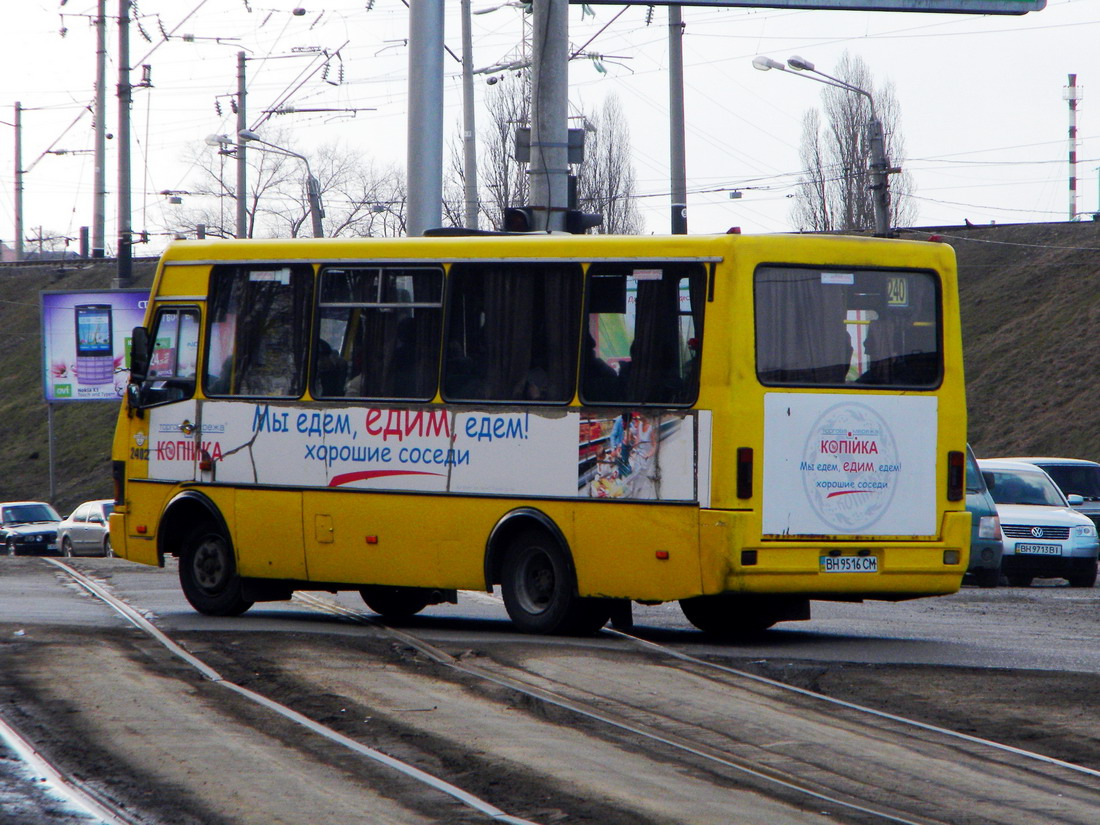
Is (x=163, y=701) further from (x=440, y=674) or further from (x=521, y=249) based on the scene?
(x=521, y=249)

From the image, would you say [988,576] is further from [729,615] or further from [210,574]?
[210,574]

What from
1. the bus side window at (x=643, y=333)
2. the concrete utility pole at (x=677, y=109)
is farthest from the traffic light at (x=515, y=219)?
the concrete utility pole at (x=677, y=109)

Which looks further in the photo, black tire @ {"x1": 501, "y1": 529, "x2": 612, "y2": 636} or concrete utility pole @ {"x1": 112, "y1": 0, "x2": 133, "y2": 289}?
concrete utility pole @ {"x1": 112, "y1": 0, "x2": 133, "y2": 289}

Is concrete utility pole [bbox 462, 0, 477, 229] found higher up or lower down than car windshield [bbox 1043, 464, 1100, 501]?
higher up

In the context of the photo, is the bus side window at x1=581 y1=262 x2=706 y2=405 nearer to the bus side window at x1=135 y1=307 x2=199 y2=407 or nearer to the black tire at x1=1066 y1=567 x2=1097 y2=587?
the bus side window at x1=135 y1=307 x2=199 y2=407

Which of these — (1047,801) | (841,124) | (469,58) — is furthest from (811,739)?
(841,124)

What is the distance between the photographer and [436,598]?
13.9 m

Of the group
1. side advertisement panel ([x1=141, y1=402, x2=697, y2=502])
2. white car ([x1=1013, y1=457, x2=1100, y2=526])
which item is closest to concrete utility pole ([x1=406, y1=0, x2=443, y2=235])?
side advertisement panel ([x1=141, y1=402, x2=697, y2=502])

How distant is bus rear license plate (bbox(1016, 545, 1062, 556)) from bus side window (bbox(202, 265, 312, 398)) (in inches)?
411

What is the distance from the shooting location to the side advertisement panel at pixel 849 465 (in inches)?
451

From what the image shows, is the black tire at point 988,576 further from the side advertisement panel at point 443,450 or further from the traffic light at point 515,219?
the side advertisement panel at point 443,450

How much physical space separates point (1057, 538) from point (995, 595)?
269cm

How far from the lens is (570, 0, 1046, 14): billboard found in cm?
2094

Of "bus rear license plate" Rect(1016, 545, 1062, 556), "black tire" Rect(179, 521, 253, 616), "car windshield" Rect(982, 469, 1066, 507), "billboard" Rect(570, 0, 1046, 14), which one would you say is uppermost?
"billboard" Rect(570, 0, 1046, 14)
